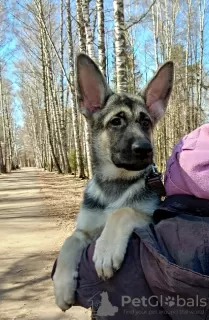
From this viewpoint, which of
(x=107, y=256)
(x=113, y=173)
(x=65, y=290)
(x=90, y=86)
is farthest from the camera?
(x=90, y=86)

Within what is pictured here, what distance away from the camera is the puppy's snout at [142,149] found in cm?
297

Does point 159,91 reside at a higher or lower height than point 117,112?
higher

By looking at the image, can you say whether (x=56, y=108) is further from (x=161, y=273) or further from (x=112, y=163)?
(x=161, y=273)

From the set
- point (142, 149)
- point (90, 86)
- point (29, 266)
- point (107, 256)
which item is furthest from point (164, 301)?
point (29, 266)

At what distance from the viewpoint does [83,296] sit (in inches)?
77.1

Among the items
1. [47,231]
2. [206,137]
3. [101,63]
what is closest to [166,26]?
[101,63]

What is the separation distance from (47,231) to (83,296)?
6.60m

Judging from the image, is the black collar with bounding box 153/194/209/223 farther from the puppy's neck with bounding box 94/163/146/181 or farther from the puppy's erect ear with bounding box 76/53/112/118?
the puppy's erect ear with bounding box 76/53/112/118

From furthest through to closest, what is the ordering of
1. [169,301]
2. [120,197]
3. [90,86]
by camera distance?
1. [90,86]
2. [120,197]
3. [169,301]

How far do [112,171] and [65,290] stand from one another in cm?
130

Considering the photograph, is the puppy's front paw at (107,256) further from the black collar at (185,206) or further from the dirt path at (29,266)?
the dirt path at (29,266)

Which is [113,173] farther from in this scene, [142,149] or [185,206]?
[185,206]

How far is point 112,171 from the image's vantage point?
329 centimetres

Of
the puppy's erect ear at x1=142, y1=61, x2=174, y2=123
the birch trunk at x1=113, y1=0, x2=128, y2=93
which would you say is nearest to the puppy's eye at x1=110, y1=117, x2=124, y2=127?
the puppy's erect ear at x1=142, y1=61, x2=174, y2=123
